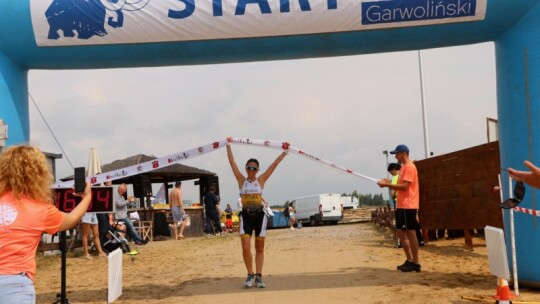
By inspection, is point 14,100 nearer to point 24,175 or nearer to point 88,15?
point 88,15

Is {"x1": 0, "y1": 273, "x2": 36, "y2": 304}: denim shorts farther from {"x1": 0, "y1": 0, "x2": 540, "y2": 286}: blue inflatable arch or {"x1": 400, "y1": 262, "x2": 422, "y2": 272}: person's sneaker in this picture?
{"x1": 400, "y1": 262, "x2": 422, "y2": 272}: person's sneaker

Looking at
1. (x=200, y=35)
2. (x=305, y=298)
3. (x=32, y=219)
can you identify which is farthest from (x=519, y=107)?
(x=32, y=219)

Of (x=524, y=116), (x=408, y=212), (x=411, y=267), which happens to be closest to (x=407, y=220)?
(x=408, y=212)

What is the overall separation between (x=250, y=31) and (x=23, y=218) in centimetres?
463

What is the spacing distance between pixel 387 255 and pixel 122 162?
14.1 metres

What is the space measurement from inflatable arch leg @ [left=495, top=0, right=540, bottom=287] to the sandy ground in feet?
1.55

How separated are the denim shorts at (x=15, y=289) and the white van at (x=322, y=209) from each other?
112 ft

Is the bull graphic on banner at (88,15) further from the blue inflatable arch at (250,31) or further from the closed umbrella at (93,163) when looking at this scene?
the closed umbrella at (93,163)

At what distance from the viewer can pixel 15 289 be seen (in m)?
3.23

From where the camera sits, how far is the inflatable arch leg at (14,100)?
24.3 ft

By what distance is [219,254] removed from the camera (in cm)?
1261

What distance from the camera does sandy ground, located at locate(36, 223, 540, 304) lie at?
6902 mm

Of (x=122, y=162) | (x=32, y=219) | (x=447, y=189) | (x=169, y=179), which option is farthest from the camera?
(x=169, y=179)

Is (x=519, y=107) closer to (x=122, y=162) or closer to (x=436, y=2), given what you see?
(x=436, y=2)
